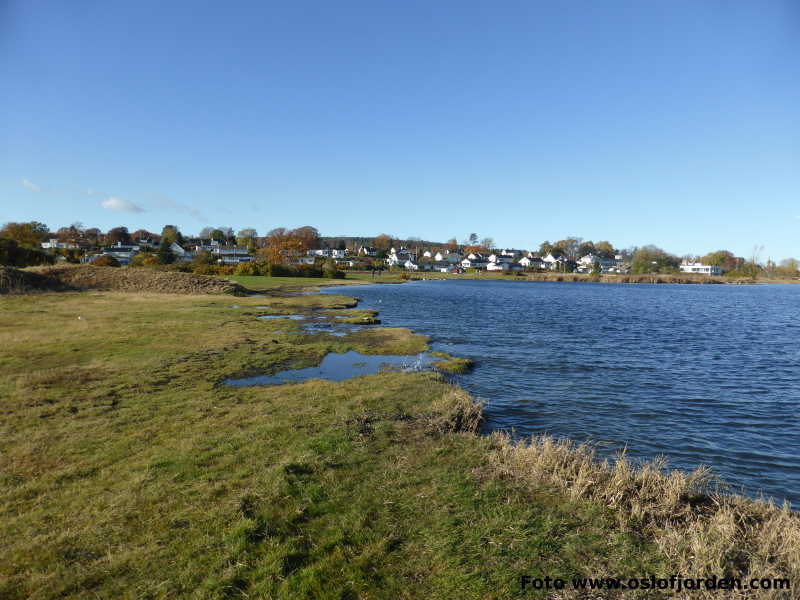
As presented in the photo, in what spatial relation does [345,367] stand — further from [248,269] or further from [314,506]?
[248,269]

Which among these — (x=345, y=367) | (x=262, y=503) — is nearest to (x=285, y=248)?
(x=345, y=367)

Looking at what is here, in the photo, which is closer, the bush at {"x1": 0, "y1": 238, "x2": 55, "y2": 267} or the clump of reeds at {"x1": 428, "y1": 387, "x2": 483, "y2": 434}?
the clump of reeds at {"x1": 428, "y1": 387, "x2": 483, "y2": 434}

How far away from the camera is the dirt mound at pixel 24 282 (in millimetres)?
45062

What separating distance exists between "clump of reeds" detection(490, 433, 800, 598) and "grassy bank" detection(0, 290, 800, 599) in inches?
1.7

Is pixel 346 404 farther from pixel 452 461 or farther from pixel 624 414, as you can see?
pixel 624 414

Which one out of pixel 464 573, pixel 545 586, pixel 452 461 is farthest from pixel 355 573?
pixel 452 461

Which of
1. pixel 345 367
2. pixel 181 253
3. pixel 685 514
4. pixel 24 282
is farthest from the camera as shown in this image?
pixel 181 253

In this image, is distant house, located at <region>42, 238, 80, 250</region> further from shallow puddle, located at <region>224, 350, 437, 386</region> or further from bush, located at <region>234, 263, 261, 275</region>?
shallow puddle, located at <region>224, 350, 437, 386</region>

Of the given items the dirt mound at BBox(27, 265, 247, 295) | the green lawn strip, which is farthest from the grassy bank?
the dirt mound at BBox(27, 265, 247, 295)

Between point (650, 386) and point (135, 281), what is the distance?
6659 cm

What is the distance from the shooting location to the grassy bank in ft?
22.7

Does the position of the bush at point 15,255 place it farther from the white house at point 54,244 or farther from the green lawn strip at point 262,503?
the white house at point 54,244

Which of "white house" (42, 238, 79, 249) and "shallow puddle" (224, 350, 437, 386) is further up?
"white house" (42, 238, 79, 249)

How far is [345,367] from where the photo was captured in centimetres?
2323
